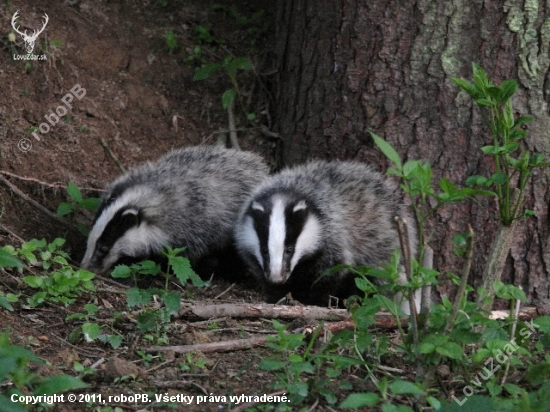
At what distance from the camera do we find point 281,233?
484 centimetres

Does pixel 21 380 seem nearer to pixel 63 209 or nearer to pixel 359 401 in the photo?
pixel 359 401

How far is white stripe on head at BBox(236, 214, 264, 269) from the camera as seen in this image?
5.04m

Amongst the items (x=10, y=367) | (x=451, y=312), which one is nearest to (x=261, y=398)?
(x=451, y=312)

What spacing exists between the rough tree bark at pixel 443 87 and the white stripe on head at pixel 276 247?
83 centimetres

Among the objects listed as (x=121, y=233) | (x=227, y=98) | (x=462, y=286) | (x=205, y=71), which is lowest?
(x=121, y=233)

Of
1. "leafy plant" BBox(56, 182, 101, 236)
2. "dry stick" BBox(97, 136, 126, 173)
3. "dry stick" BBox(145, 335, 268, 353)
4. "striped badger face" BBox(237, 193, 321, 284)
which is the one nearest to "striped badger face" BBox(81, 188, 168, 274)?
"leafy plant" BBox(56, 182, 101, 236)

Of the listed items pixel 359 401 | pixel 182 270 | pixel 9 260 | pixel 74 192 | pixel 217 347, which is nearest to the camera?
pixel 359 401

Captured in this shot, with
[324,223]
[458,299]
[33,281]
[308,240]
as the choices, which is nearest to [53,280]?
[33,281]

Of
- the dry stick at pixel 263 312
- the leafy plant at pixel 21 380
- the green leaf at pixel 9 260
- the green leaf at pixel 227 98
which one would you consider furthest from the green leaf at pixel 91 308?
the green leaf at pixel 227 98

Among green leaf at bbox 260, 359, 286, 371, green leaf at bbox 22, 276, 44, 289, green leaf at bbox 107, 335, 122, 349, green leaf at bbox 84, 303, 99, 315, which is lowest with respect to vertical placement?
green leaf at bbox 107, 335, 122, 349

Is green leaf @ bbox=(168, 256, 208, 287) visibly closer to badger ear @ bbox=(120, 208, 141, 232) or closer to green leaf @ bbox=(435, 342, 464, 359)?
badger ear @ bbox=(120, 208, 141, 232)

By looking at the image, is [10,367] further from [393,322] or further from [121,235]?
[121,235]

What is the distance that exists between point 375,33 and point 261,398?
8.84 ft

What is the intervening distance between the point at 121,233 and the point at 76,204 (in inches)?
16.6
